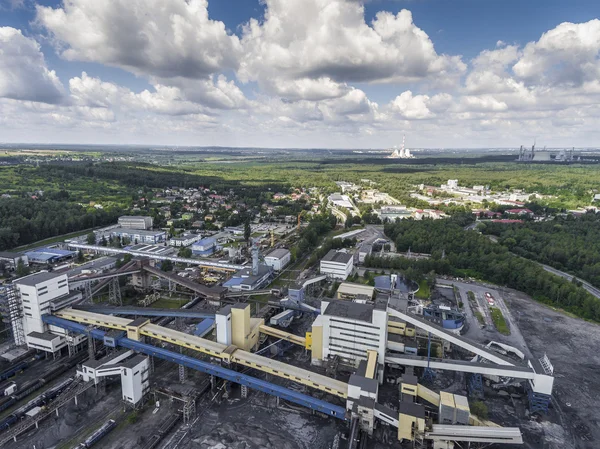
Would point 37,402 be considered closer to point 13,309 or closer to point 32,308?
point 32,308

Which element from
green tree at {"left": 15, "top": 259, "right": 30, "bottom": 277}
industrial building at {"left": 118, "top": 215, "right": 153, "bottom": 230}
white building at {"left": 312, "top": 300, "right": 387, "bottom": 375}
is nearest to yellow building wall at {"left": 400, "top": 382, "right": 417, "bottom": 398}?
white building at {"left": 312, "top": 300, "right": 387, "bottom": 375}

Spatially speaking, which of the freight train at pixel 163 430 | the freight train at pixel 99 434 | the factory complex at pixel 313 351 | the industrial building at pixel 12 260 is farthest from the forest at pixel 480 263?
the industrial building at pixel 12 260

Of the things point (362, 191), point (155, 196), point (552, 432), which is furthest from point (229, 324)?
point (362, 191)

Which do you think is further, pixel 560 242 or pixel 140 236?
pixel 140 236

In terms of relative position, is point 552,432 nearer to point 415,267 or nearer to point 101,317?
point 415,267

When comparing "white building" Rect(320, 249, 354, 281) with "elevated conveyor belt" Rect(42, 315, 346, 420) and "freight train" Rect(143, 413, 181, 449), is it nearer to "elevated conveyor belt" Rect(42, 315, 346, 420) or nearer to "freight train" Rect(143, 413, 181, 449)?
"elevated conveyor belt" Rect(42, 315, 346, 420)

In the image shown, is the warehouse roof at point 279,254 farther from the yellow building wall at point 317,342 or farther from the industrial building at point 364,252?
the yellow building wall at point 317,342

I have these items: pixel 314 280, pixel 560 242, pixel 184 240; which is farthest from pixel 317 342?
pixel 560 242
